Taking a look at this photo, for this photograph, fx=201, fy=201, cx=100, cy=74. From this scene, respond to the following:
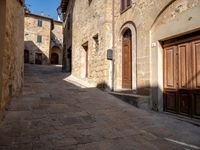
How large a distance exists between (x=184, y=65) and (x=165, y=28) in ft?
4.13

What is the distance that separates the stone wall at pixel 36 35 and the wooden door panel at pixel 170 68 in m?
25.3

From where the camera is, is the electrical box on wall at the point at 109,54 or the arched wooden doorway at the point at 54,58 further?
the arched wooden doorway at the point at 54,58

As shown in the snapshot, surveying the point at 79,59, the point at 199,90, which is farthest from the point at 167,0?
the point at 79,59

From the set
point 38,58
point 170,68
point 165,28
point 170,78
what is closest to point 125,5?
point 165,28

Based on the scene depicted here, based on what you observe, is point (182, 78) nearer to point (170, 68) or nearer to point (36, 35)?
point (170, 68)

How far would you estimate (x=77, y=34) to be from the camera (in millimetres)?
13180

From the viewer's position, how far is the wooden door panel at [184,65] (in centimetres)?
530

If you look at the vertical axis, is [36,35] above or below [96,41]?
above

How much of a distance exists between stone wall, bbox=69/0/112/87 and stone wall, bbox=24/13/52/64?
17.0 meters

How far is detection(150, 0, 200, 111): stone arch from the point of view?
16.5 ft

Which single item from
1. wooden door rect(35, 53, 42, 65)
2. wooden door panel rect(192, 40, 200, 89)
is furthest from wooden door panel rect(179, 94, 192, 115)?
wooden door rect(35, 53, 42, 65)

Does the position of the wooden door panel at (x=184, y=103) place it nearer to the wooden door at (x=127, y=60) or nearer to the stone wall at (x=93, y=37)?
the wooden door at (x=127, y=60)

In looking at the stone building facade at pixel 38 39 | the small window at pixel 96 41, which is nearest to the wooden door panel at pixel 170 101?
the small window at pixel 96 41

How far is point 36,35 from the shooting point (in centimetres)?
2920
